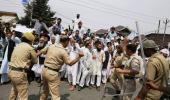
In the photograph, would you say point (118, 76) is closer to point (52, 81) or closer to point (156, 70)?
point (52, 81)

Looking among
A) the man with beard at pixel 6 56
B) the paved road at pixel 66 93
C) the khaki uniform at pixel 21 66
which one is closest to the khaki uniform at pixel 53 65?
the khaki uniform at pixel 21 66

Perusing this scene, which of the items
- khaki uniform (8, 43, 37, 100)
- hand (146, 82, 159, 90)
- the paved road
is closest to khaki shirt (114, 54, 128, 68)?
the paved road

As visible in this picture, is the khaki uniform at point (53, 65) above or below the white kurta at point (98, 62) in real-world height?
above

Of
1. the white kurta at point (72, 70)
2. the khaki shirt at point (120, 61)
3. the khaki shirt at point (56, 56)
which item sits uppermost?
the khaki shirt at point (56, 56)

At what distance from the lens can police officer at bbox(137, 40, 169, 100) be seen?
598cm

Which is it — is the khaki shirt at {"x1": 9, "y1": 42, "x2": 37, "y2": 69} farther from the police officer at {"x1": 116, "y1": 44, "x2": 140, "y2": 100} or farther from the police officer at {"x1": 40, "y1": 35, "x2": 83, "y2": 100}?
the police officer at {"x1": 116, "y1": 44, "x2": 140, "y2": 100}

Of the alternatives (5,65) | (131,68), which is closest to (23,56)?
(131,68)

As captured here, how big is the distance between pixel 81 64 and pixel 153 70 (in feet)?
24.8

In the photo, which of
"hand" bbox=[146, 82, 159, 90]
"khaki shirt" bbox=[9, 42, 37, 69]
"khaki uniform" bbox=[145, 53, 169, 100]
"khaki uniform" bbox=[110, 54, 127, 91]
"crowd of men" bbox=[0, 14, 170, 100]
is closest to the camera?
"hand" bbox=[146, 82, 159, 90]

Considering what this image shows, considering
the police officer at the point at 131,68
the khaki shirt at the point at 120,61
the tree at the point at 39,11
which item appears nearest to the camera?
the police officer at the point at 131,68

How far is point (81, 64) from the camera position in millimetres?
13422

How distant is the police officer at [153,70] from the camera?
598cm

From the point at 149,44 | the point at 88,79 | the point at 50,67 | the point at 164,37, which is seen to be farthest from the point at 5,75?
the point at 164,37

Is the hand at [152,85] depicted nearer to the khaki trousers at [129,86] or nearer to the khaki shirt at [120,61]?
the khaki trousers at [129,86]
